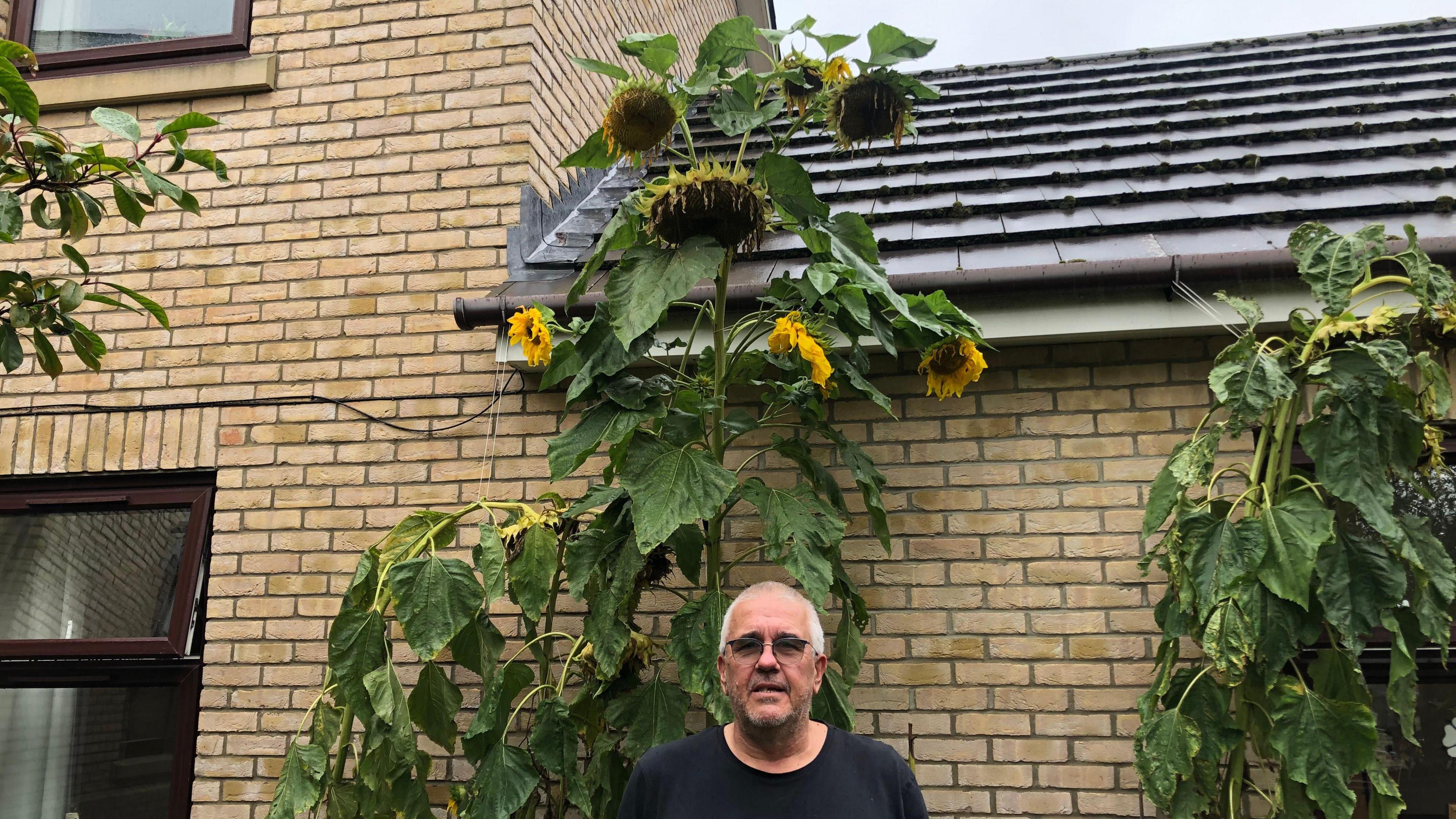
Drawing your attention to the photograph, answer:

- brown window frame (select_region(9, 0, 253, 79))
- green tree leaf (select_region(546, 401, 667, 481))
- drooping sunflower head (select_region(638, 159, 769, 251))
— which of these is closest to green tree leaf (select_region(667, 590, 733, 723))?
green tree leaf (select_region(546, 401, 667, 481))

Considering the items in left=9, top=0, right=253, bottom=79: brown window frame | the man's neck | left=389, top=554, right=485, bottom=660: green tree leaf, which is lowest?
the man's neck

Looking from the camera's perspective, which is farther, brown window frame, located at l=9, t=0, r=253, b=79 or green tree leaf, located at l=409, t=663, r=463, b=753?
brown window frame, located at l=9, t=0, r=253, b=79

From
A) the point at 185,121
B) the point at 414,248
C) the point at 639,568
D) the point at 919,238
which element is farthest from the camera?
the point at 414,248

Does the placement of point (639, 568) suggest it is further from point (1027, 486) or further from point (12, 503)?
point (12, 503)

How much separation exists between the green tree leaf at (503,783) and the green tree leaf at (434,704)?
0.20m

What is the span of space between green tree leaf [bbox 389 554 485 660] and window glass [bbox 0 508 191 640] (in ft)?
5.29

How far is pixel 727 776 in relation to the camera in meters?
2.15

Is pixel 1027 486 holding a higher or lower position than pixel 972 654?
higher

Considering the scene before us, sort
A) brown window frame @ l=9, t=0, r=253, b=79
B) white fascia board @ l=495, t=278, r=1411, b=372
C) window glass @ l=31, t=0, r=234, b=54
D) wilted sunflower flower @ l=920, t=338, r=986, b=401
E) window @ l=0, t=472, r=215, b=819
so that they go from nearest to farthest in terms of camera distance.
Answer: wilted sunflower flower @ l=920, t=338, r=986, b=401 < white fascia board @ l=495, t=278, r=1411, b=372 < window @ l=0, t=472, r=215, b=819 < brown window frame @ l=9, t=0, r=253, b=79 < window glass @ l=31, t=0, r=234, b=54

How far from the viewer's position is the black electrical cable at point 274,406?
389 centimetres

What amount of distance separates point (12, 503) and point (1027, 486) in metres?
3.82

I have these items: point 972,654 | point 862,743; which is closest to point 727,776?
point 862,743

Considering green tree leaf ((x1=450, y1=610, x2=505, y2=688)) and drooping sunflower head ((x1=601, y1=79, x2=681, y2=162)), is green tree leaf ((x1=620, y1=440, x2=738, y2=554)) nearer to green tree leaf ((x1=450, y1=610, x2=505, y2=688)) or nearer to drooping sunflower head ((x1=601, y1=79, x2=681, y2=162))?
green tree leaf ((x1=450, y1=610, x2=505, y2=688))

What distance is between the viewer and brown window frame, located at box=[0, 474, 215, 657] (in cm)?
399
